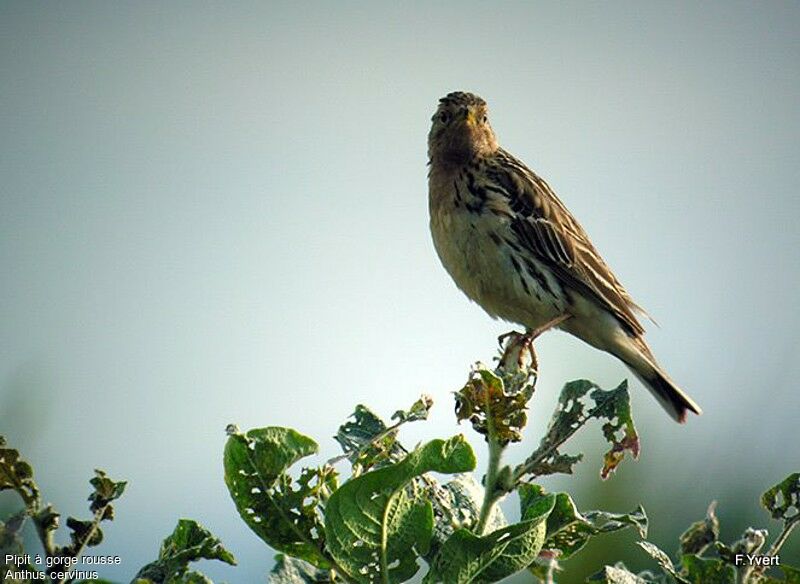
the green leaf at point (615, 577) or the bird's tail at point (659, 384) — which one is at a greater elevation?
the bird's tail at point (659, 384)

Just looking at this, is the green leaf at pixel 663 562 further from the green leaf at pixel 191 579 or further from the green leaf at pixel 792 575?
the green leaf at pixel 191 579

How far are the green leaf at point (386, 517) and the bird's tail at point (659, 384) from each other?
6771 millimetres

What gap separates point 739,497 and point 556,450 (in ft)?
21.4

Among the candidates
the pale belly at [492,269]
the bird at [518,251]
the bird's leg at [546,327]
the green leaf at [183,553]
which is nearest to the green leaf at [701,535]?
the green leaf at [183,553]

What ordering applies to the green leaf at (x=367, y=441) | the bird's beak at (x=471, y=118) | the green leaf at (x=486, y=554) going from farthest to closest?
the bird's beak at (x=471, y=118), the green leaf at (x=367, y=441), the green leaf at (x=486, y=554)

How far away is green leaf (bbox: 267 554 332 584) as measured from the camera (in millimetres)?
2506

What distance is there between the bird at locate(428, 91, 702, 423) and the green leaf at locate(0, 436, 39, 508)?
6.28 metres

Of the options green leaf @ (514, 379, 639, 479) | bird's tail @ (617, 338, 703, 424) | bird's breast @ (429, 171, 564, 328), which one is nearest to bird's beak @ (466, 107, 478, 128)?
bird's breast @ (429, 171, 564, 328)

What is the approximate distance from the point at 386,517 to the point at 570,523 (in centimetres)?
51

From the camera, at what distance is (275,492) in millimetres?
2568

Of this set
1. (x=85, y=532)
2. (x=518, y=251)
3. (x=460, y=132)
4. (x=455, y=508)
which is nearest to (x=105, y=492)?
(x=85, y=532)

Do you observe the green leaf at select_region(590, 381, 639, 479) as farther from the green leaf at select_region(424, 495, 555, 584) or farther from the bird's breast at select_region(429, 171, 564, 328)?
the bird's breast at select_region(429, 171, 564, 328)

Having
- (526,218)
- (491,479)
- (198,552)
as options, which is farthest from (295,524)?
(526,218)

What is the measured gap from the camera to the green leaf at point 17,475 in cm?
244
